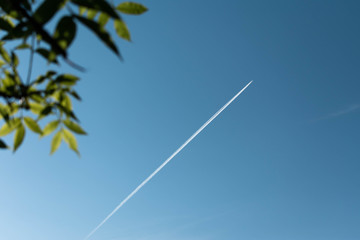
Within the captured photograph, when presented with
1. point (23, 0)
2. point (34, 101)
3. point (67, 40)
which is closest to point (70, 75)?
point (34, 101)

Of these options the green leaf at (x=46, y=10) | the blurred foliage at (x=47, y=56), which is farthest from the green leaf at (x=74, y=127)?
the green leaf at (x=46, y=10)

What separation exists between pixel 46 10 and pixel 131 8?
25.4 inches

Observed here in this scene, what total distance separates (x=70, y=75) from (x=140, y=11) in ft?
2.23

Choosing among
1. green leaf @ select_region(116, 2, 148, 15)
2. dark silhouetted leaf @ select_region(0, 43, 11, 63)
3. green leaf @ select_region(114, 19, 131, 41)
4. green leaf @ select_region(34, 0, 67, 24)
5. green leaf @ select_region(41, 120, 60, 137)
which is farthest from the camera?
green leaf @ select_region(41, 120, 60, 137)

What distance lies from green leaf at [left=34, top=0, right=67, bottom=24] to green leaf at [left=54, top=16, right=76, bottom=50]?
5 cm

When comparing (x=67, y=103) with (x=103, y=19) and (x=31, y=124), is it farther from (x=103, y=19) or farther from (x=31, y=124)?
(x=103, y=19)

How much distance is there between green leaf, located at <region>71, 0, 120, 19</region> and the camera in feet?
4.46

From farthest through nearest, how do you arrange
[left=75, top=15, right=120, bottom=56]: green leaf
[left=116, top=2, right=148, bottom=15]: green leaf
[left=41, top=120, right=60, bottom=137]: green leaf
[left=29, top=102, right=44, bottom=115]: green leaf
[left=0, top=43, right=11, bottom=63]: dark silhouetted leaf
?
[left=41, top=120, right=60, bottom=137]: green leaf, [left=29, top=102, right=44, bottom=115]: green leaf, [left=0, top=43, right=11, bottom=63]: dark silhouetted leaf, [left=116, top=2, right=148, bottom=15]: green leaf, [left=75, top=15, right=120, bottom=56]: green leaf

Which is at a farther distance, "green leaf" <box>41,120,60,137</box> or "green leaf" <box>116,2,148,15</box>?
"green leaf" <box>41,120,60,137</box>

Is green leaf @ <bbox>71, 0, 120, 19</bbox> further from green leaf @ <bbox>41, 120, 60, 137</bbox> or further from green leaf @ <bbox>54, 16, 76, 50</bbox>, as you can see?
green leaf @ <bbox>41, 120, 60, 137</bbox>

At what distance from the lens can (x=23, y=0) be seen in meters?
1.81

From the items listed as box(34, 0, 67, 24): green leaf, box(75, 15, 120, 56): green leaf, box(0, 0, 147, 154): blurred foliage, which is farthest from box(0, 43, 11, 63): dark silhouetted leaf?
box(75, 15, 120, 56): green leaf

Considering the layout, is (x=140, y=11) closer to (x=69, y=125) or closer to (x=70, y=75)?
(x=70, y=75)

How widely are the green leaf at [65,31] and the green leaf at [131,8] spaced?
544 millimetres
